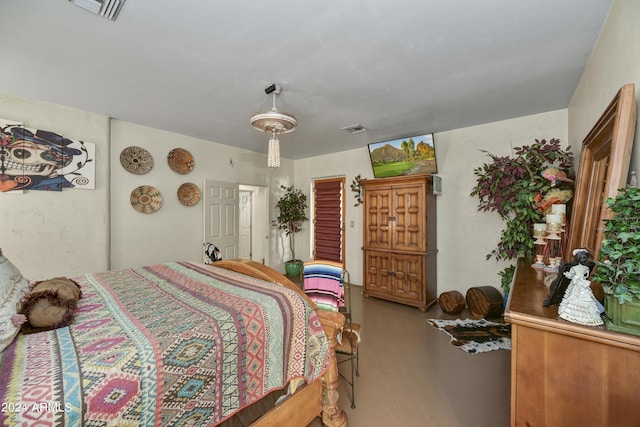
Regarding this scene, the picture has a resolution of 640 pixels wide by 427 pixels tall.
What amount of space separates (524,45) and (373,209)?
2583mm

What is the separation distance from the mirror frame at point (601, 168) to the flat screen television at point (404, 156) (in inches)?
75.7

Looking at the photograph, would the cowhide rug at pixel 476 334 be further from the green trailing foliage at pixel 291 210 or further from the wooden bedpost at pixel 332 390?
the green trailing foliage at pixel 291 210

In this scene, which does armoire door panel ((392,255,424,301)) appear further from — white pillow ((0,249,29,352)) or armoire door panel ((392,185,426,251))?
white pillow ((0,249,29,352))

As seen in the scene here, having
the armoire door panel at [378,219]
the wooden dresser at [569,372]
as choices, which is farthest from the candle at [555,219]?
the armoire door panel at [378,219]

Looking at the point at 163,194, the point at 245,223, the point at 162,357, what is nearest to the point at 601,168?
the point at 162,357

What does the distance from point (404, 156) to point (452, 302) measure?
7.23 ft

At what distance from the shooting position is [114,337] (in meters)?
1.08

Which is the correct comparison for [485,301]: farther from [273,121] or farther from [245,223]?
[245,223]

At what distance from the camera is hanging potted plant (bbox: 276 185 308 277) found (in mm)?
5164

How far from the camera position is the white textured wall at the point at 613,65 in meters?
1.21

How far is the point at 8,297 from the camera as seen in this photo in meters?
1.16

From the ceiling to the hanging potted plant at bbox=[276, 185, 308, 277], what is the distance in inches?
92.3

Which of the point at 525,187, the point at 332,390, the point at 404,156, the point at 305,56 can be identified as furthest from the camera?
the point at 404,156

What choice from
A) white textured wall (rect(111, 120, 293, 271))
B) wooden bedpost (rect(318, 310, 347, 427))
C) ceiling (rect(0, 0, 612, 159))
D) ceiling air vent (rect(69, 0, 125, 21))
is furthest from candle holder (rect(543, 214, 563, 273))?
white textured wall (rect(111, 120, 293, 271))
